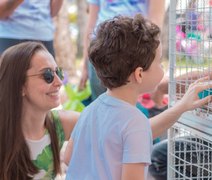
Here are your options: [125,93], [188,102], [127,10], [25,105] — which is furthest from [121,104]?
[127,10]

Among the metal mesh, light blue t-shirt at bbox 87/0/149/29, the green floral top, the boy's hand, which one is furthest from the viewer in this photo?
light blue t-shirt at bbox 87/0/149/29

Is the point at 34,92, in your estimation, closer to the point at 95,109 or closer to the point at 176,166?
the point at 95,109

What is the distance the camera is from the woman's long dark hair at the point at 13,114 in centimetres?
196

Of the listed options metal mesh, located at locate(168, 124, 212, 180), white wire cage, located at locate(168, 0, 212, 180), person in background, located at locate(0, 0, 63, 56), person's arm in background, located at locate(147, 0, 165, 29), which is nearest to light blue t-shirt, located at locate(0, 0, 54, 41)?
person in background, located at locate(0, 0, 63, 56)

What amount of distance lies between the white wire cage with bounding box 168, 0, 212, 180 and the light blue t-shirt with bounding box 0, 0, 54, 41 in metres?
0.94

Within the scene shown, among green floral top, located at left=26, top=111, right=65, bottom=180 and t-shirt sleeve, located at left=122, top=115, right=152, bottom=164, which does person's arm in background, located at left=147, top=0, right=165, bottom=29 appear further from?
t-shirt sleeve, located at left=122, top=115, right=152, bottom=164

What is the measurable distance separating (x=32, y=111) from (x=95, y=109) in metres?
0.52

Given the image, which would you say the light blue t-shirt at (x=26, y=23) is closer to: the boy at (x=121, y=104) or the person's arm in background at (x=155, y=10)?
the person's arm in background at (x=155, y=10)

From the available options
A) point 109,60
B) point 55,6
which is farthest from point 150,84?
point 55,6

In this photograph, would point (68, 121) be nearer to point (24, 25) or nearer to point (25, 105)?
point (25, 105)

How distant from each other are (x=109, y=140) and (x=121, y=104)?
119 millimetres

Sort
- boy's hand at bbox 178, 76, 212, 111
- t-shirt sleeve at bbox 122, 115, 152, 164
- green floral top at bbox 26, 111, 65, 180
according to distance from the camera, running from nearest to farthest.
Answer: t-shirt sleeve at bbox 122, 115, 152, 164, boy's hand at bbox 178, 76, 212, 111, green floral top at bbox 26, 111, 65, 180

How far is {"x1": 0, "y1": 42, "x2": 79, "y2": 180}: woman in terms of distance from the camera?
1.95 m

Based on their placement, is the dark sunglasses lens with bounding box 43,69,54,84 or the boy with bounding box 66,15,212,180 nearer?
the boy with bounding box 66,15,212,180
